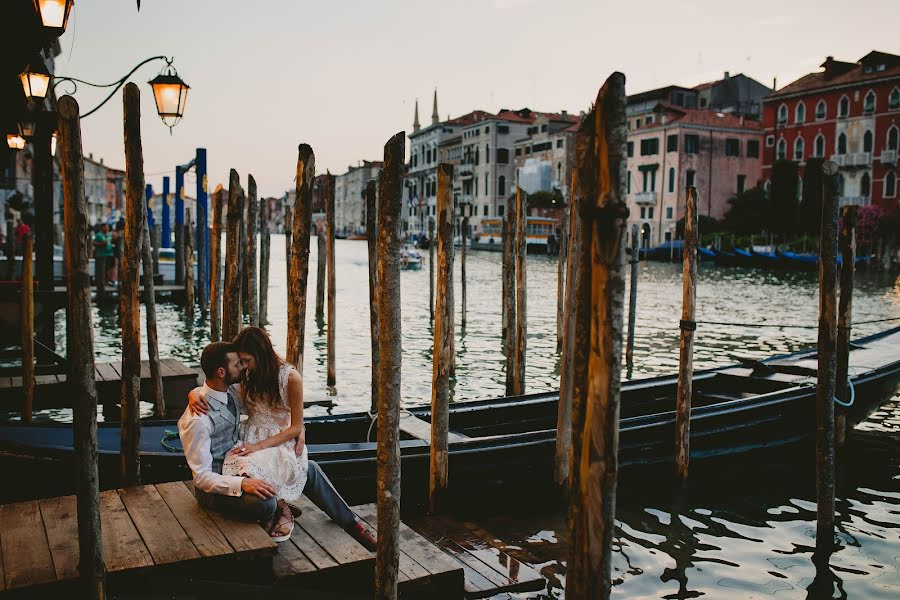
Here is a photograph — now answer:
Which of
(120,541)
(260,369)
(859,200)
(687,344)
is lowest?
(120,541)

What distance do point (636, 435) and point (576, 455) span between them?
336cm

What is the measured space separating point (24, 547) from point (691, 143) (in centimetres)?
4098

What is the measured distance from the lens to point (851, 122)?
3594cm

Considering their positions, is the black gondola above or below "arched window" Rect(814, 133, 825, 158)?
below

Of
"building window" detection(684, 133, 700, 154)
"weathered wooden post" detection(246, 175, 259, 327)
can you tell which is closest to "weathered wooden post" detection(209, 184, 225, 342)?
"weathered wooden post" detection(246, 175, 259, 327)

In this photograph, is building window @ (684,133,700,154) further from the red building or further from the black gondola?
the black gondola

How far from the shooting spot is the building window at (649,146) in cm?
4184

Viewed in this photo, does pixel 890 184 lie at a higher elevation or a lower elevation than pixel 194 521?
higher

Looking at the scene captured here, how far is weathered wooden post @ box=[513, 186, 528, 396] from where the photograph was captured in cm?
680

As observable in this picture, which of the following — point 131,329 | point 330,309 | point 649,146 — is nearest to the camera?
point 131,329

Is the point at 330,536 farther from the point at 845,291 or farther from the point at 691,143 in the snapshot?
the point at 691,143

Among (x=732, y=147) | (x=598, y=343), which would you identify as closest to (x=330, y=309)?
(x=598, y=343)

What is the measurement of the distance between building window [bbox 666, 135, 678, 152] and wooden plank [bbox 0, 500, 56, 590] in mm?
40123

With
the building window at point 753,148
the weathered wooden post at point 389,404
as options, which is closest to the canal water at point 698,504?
the weathered wooden post at point 389,404
